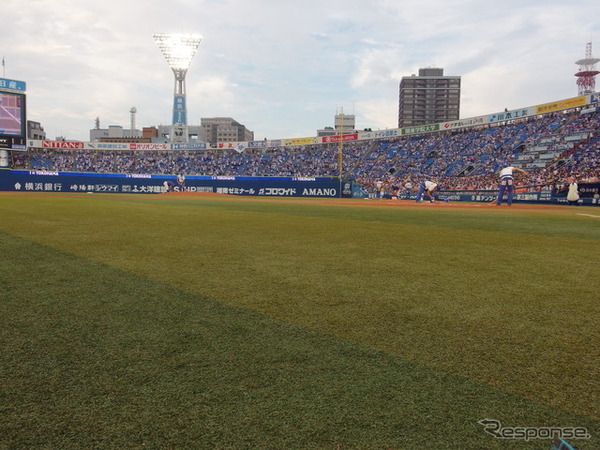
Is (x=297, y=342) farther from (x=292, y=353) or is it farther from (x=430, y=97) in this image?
(x=430, y=97)

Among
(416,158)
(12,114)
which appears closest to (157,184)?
(12,114)

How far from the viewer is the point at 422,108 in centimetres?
14838

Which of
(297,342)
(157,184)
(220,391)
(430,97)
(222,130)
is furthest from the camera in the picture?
(222,130)

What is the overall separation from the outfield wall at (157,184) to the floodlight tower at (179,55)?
2145 cm

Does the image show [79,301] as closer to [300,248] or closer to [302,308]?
[302,308]

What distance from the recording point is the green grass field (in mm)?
1677

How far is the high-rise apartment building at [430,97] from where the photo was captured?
14550 centimetres

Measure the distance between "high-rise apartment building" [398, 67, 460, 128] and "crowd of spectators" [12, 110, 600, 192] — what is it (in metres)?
97.9

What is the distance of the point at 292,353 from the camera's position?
2.42 metres

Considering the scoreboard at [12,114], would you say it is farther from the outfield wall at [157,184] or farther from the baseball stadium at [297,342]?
the baseball stadium at [297,342]

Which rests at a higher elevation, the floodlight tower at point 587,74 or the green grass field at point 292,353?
the floodlight tower at point 587,74

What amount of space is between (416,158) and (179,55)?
4226 centimetres

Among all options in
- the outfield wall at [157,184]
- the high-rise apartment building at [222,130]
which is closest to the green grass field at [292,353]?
the outfield wall at [157,184]

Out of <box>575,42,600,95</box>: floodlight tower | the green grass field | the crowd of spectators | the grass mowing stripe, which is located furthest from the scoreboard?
<box>575,42,600,95</box>: floodlight tower
